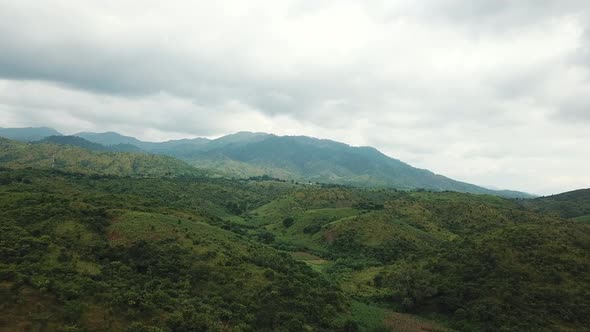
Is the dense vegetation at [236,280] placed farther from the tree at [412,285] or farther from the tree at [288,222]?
the tree at [288,222]

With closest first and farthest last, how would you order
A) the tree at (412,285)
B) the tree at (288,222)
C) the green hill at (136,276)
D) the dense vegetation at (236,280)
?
the green hill at (136,276)
the dense vegetation at (236,280)
the tree at (412,285)
the tree at (288,222)

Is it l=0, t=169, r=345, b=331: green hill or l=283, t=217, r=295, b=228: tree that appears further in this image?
l=283, t=217, r=295, b=228: tree

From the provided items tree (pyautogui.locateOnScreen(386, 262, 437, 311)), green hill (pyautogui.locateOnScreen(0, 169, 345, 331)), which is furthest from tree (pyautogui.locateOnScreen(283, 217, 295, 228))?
tree (pyautogui.locateOnScreen(386, 262, 437, 311))

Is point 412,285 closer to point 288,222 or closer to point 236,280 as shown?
point 236,280

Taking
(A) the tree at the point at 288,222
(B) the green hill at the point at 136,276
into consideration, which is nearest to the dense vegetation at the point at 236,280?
(B) the green hill at the point at 136,276

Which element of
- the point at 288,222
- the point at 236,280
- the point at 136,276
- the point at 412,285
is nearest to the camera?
the point at 136,276

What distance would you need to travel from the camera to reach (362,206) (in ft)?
507

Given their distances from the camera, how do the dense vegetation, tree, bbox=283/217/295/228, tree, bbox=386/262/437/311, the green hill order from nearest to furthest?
the green hill, the dense vegetation, tree, bbox=386/262/437/311, tree, bbox=283/217/295/228

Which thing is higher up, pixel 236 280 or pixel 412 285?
pixel 412 285

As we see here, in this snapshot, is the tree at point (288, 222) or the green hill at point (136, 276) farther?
the tree at point (288, 222)

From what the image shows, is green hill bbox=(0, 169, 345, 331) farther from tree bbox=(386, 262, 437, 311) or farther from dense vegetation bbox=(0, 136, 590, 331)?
tree bbox=(386, 262, 437, 311)

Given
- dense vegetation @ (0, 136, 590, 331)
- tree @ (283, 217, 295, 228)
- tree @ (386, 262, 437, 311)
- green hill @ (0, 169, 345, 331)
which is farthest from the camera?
tree @ (283, 217, 295, 228)

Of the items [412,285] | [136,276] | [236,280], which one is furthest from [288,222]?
[136,276]

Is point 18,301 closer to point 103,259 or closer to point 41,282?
point 41,282
